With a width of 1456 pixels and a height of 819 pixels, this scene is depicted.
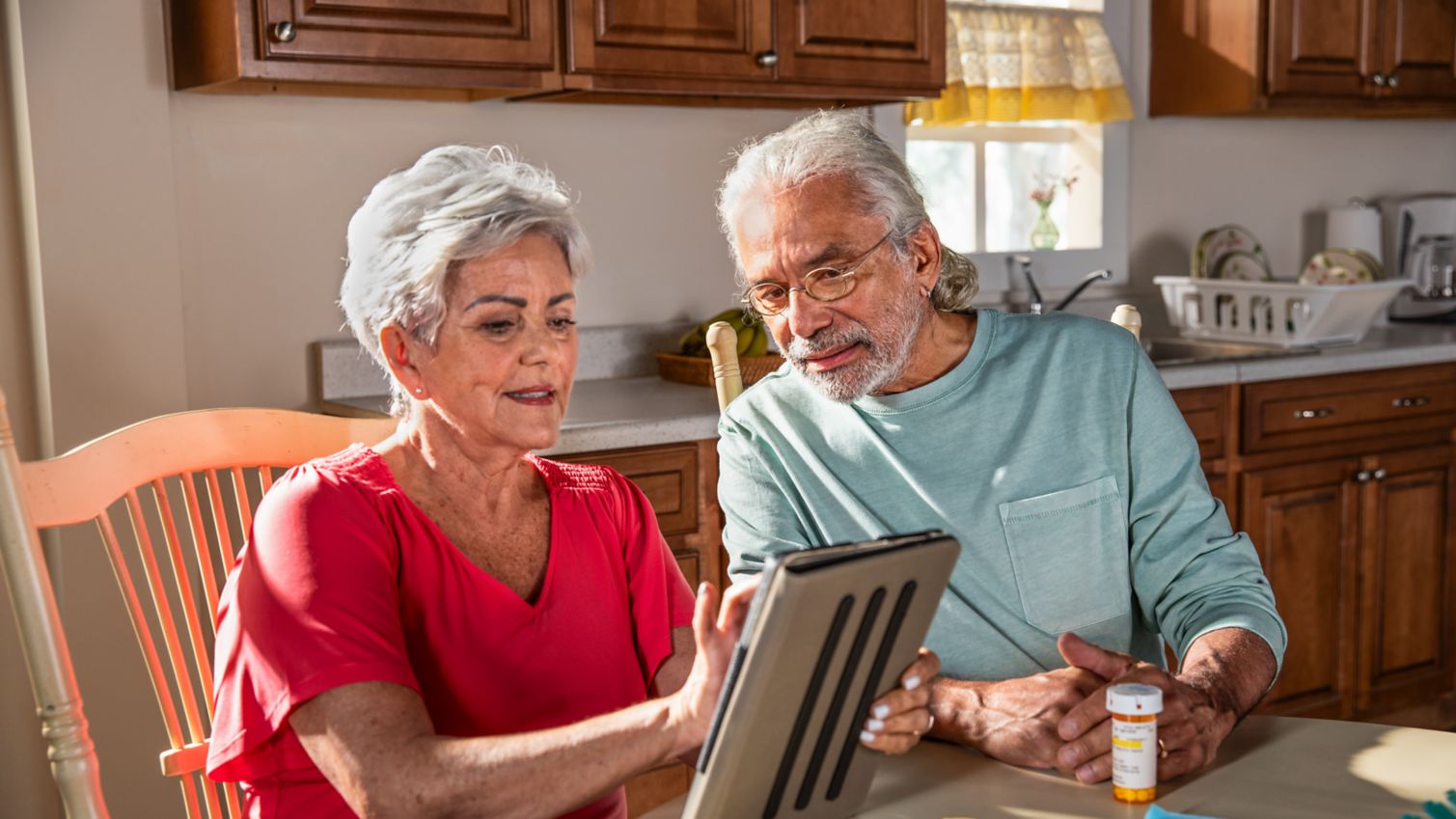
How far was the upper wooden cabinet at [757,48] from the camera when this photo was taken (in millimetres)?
A: 2631

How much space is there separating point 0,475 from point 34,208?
1.20 m

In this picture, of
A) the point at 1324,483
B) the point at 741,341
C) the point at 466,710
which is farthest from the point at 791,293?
the point at 1324,483

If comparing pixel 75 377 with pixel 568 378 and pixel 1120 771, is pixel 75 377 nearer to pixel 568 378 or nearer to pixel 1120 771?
pixel 568 378

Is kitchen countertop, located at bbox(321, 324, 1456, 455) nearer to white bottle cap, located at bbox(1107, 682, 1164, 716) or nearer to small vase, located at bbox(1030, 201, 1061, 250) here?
small vase, located at bbox(1030, 201, 1061, 250)

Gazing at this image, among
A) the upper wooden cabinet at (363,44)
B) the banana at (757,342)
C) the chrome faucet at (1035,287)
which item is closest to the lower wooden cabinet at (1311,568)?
the chrome faucet at (1035,287)

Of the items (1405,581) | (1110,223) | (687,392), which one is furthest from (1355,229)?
(687,392)

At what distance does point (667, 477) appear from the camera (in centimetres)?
253

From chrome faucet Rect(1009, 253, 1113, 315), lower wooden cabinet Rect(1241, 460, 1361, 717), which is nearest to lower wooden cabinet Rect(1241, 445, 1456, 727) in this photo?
lower wooden cabinet Rect(1241, 460, 1361, 717)

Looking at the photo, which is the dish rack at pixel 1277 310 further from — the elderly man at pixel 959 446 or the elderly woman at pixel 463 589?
the elderly woman at pixel 463 589

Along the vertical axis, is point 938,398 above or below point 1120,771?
above

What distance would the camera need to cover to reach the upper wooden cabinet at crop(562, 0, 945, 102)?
263cm

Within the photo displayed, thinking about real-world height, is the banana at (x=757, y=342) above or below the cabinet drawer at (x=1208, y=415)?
above

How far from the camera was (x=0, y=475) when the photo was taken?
135 centimetres

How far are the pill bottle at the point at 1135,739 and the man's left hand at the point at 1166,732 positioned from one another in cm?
4
